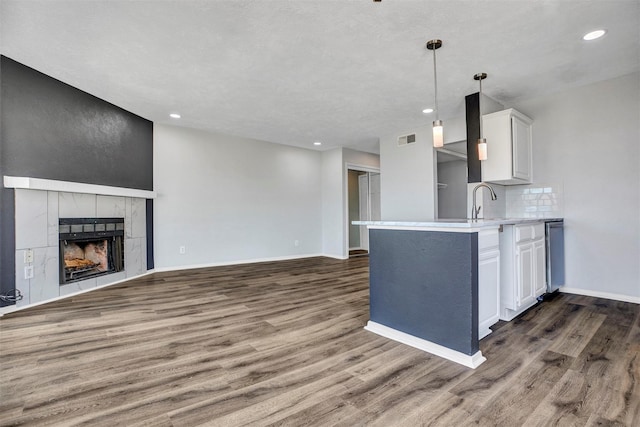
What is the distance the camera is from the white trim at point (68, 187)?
298cm

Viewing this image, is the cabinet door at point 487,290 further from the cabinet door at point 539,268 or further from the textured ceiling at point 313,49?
the textured ceiling at point 313,49

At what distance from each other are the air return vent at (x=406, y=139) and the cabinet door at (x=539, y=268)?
8.64 feet

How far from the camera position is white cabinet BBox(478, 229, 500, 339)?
2115mm

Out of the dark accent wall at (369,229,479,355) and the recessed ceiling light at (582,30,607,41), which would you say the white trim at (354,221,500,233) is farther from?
the recessed ceiling light at (582,30,607,41)

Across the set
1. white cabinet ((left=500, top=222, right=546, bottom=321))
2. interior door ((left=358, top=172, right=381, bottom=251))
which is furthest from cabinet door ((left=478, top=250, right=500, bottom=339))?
interior door ((left=358, top=172, right=381, bottom=251))

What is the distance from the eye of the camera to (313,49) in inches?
107

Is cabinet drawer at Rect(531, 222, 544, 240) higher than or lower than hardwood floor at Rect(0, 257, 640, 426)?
higher

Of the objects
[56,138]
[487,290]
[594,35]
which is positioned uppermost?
[594,35]

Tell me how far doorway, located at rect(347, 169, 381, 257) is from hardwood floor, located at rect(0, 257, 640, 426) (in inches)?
183

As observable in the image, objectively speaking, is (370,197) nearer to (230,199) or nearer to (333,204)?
(333,204)

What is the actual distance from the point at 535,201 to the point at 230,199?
16.2 ft

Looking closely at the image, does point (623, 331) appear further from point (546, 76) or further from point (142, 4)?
point (142, 4)

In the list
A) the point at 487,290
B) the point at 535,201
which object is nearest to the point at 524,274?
the point at 487,290

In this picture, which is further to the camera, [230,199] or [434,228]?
[230,199]
